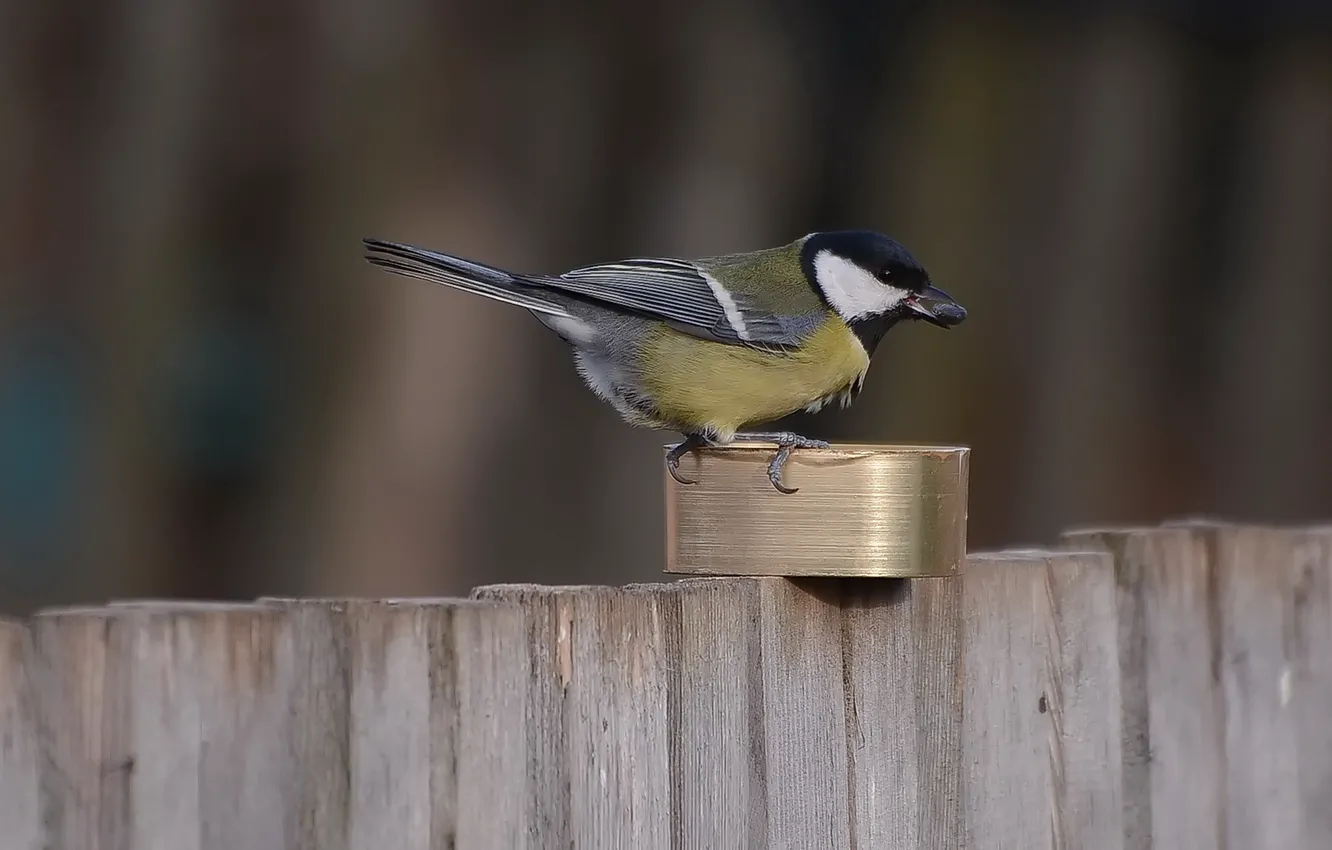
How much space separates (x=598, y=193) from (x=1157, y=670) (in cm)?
280

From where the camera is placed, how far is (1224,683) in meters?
2.49

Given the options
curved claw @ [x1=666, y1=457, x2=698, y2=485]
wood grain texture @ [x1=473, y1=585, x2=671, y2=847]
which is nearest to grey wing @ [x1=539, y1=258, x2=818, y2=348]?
curved claw @ [x1=666, y1=457, x2=698, y2=485]

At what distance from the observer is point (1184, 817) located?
2400mm

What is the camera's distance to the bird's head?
9.36ft

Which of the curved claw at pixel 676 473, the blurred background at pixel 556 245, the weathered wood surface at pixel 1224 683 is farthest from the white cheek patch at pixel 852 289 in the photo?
Answer: the blurred background at pixel 556 245

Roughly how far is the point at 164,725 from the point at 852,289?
185 cm

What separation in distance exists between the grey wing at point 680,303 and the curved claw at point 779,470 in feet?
3.40

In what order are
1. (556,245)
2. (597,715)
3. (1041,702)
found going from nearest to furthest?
1. (597,715)
2. (1041,702)
3. (556,245)

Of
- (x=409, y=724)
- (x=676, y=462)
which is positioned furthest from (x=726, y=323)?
(x=409, y=724)

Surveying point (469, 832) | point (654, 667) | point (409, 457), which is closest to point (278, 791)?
point (469, 832)

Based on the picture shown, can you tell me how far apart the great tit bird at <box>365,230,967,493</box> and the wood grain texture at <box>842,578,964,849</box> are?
0.90 meters

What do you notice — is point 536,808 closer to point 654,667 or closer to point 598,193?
point 654,667

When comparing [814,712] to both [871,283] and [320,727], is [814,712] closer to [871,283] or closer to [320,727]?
[320,727]

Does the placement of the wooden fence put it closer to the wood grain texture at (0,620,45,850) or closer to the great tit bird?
the wood grain texture at (0,620,45,850)
